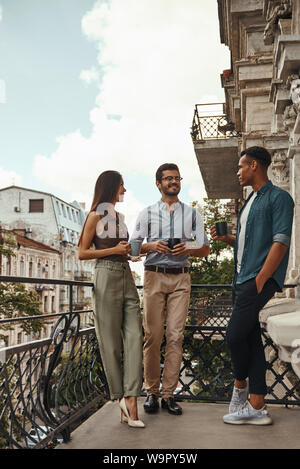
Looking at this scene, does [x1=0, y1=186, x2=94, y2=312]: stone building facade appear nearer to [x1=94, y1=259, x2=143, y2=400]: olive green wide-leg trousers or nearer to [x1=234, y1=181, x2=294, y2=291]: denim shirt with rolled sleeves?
[x1=94, y1=259, x2=143, y2=400]: olive green wide-leg trousers

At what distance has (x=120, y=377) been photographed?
365 centimetres


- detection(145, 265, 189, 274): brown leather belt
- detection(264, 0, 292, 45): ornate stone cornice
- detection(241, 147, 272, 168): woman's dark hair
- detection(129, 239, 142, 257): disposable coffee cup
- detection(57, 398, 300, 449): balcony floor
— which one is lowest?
detection(57, 398, 300, 449): balcony floor

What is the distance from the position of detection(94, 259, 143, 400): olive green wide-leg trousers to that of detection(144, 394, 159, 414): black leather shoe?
50cm

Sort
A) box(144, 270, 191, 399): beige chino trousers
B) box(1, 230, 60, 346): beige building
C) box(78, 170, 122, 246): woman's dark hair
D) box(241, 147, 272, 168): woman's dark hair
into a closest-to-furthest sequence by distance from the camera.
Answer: box(241, 147, 272, 168): woman's dark hair, box(78, 170, 122, 246): woman's dark hair, box(144, 270, 191, 399): beige chino trousers, box(1, 230, 60, 346): beige building

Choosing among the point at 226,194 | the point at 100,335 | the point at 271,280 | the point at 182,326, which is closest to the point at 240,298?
the point at 271,280

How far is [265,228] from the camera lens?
135 inches

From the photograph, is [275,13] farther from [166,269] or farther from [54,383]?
[54,383]

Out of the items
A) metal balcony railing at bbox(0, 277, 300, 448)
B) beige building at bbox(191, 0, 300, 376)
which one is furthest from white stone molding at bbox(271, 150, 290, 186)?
metal balcony railing at bbox(0, 277, 300, 448)

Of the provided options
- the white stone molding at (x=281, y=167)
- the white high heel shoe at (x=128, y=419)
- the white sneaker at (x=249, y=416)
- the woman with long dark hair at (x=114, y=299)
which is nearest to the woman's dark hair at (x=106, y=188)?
the woman with long dark hair at (x=114, y=299)

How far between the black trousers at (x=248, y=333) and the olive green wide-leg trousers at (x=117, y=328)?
2.37 feet

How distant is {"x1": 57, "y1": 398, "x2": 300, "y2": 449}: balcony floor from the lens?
10.9 ft

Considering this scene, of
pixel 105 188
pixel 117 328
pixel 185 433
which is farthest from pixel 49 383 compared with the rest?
pixel 105 188
